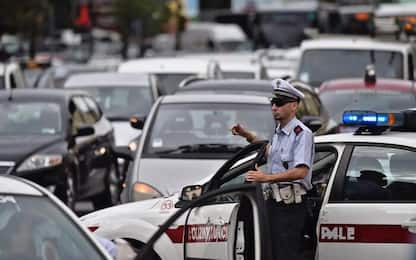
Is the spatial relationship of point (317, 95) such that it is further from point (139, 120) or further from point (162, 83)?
point (162, 83)

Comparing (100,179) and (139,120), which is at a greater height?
(139,120)

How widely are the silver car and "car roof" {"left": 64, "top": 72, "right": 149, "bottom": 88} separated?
20.1 feet

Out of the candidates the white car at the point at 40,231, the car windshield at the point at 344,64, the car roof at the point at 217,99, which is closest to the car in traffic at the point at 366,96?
the car roof at the point at 217,99

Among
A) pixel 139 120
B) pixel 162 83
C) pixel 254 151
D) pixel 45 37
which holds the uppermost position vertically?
pixel 254 151

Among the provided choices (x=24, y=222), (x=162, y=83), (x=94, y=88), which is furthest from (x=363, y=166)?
(x=162, y=83)

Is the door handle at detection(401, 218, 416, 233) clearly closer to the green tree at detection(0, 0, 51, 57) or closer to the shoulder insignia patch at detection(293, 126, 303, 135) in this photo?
the shoulder insignia patch at detection(293, 126, 303, 135)

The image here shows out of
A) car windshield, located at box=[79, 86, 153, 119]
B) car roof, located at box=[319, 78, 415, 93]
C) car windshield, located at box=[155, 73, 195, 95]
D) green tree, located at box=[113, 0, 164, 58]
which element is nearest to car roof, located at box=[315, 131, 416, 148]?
car roof, located at box=[319, 78, 415, 93]

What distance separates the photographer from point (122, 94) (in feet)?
64.6

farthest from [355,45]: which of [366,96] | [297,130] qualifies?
[297,130]

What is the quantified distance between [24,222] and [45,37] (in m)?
79.3

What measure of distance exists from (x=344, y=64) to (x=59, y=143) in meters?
8.85

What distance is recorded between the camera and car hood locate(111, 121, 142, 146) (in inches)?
721

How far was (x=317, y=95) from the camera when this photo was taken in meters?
17.1

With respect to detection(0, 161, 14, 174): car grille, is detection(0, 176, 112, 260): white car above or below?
above
